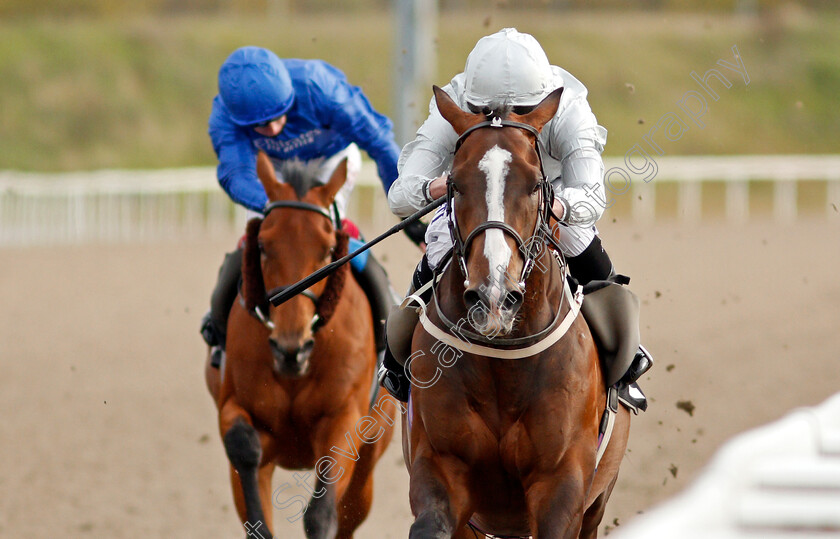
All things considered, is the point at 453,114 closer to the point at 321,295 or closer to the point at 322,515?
the point at 321,295

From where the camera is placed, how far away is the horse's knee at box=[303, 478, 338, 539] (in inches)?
168

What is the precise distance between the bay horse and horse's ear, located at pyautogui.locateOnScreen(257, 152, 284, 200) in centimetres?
137

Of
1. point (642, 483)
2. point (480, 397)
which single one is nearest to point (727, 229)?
point (642, 483)

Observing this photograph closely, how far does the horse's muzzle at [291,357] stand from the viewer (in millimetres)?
4348

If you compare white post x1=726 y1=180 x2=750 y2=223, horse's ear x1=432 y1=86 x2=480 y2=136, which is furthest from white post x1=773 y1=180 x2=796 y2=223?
horse's ear x1=432 y1=86 x2=480 y2=136

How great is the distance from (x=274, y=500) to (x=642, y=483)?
1884 mm

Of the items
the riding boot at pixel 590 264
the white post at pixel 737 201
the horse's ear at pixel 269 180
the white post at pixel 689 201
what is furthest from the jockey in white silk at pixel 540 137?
the white post at pixel 737 201

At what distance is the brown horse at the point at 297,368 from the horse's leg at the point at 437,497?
3.88ft

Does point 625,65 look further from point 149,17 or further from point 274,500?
point 274,500

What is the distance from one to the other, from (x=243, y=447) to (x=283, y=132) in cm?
154

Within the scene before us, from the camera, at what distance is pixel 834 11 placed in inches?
1187

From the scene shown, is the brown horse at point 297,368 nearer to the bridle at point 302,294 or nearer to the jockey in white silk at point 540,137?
the bridle at point 302,294

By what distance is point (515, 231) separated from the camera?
2.89m

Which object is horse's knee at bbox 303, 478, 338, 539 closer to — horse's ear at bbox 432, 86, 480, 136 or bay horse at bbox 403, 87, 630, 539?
bay horse at bbox 403, 87, 630, 539
